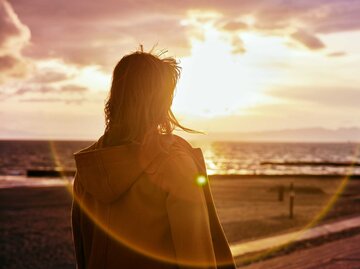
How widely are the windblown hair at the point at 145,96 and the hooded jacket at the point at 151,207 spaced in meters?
0.06

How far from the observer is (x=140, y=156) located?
6.82 ft

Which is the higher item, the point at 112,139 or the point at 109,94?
the point at 109,94

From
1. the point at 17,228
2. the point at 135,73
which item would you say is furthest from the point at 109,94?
the point at 17,228

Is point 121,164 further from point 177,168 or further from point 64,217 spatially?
point 64,217

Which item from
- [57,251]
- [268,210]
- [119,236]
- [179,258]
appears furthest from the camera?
[268,210]

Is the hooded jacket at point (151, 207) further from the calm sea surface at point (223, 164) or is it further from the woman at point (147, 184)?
the calm sea surface at point (223, 164)

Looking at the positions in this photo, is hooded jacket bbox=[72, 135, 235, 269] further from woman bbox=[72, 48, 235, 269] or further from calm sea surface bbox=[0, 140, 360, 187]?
calm sea surface bbox=[0, 140, 360, 187]

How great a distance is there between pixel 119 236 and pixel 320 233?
32.9 feet

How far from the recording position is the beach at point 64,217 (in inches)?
400

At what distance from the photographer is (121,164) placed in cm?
209

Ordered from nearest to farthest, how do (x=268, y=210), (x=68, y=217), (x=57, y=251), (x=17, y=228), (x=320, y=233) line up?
(x=57, y=251) < (x=320, y=233) < (x=17, y=228) < (x=68, y=217) < (x=268, y=210)

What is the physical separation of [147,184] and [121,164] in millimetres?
135

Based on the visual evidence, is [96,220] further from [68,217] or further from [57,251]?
[68,217]

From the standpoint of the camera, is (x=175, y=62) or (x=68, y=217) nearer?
(x=175, y=62)
